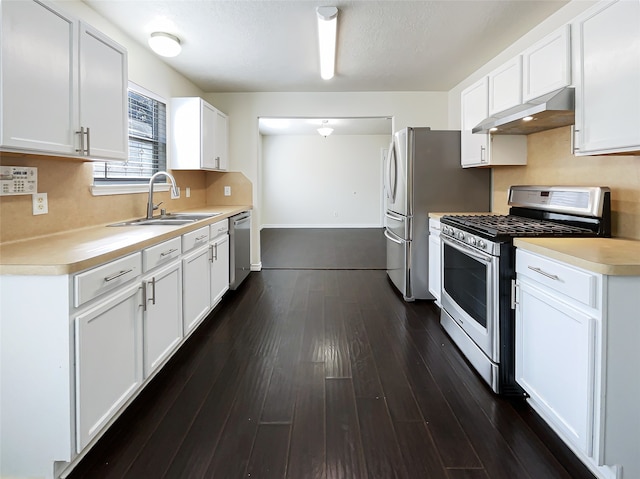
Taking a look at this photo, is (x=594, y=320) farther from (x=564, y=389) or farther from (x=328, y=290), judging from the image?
(x=328, y=290)

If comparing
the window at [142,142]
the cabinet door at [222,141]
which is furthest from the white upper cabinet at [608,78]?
the cabinet door at [222,141]

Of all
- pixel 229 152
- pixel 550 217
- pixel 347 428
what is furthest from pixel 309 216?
pixel 347 428

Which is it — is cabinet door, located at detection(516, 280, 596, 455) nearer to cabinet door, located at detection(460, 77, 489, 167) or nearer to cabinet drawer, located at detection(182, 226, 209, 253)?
cabinet door, located at detection(460, 77, 489, 167)

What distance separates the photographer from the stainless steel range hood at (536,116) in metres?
2.02

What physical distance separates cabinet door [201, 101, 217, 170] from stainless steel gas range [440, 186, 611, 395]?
267 cm

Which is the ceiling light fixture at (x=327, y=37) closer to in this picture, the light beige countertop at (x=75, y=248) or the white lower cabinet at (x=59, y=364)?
the light beige countertop at (x=75, y=248)

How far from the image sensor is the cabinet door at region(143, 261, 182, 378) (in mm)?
2055

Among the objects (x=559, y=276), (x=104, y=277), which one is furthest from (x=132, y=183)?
(x=559, y=276)

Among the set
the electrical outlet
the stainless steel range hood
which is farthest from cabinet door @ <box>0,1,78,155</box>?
the stainless steel range hood

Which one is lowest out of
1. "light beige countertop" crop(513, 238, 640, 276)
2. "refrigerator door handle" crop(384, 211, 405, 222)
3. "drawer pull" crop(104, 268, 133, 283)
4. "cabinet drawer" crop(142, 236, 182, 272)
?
"drawer pull" crop(104, 268, 133, 283)

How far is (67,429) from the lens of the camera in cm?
143

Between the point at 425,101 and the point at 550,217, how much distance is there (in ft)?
9.51

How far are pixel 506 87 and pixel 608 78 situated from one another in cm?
99

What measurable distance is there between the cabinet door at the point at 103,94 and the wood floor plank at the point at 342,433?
1875 millimetres
